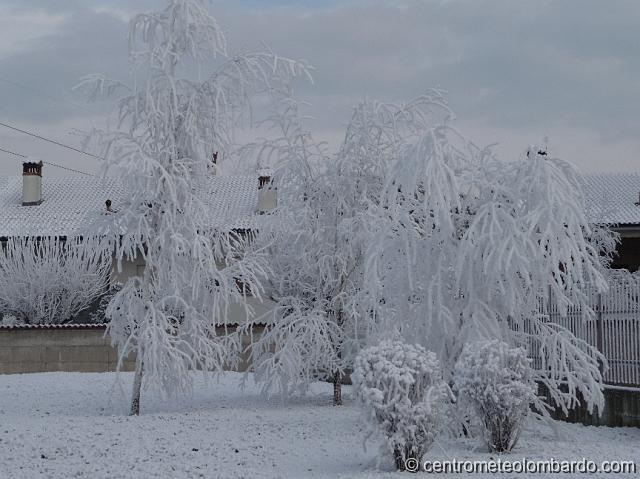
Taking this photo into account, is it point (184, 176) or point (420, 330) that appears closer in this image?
point (420, 330)

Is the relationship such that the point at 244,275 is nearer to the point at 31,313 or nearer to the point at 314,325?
the point at 314,325

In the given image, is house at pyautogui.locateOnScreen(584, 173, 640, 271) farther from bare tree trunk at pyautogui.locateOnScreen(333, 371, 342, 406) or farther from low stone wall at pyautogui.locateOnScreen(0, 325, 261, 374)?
low stone wall at pyautogui.locateOnScreen(0, 325, 261, 374)

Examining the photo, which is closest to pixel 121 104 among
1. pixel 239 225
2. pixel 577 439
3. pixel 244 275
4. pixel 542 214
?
pixel 244 275

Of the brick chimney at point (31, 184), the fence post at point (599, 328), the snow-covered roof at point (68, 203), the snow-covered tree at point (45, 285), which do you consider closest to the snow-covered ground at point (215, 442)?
the fence post at point (599, 328)

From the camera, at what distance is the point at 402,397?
345 inches

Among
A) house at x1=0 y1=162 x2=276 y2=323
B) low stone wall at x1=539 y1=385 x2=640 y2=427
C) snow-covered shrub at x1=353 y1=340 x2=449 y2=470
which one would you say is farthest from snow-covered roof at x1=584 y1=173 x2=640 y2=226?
snow-covered shrub at x1=353 y1=340 x2=449 y2=470

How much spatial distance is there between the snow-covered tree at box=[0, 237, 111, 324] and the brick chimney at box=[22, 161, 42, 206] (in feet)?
27.2

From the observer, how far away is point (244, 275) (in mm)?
14695

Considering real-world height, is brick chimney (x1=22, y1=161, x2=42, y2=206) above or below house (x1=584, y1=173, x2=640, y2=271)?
above

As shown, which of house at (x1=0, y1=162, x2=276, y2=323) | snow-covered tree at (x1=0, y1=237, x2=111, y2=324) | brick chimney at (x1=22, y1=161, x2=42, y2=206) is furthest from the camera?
brick chimney at (x1=22, y1=161, x2=42, y2=206)

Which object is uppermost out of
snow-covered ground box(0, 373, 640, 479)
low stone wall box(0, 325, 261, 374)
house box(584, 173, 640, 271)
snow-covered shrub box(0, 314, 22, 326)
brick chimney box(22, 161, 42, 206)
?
brick chimney box(22, 161, 42, 206)

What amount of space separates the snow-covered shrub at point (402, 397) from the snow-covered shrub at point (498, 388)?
35.6 inches

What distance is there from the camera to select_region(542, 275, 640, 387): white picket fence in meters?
12.6

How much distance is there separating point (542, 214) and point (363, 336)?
6.20m
